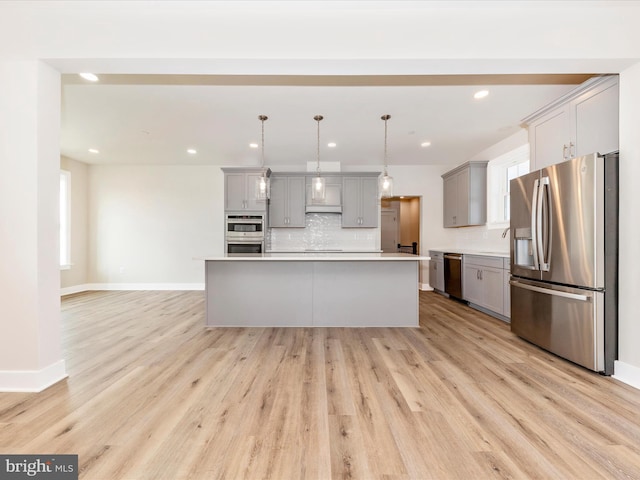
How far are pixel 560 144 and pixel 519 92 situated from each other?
2.50 feet

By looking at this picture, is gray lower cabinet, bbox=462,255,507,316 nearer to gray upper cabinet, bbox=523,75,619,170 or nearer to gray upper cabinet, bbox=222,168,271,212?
gray upper cabinet, bbox=523,75,619,170

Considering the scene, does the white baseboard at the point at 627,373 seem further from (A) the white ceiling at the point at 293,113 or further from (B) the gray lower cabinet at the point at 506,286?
(A) the white ceiling at the point at 293,113

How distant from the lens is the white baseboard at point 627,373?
217cm

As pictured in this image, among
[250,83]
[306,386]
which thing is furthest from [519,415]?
[250,83]

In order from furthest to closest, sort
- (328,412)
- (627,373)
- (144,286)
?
(144,286) → (627,373) → (328,412)

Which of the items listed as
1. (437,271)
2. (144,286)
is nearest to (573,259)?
(437,271)

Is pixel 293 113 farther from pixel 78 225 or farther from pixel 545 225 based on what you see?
pixel 78 225

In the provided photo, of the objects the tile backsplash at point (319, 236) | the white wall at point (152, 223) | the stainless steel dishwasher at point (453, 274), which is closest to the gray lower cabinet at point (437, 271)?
the stainless steel dishwasher at point (453, 274)

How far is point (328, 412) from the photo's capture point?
185cm

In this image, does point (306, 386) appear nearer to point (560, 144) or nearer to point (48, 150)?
point (48, 150)

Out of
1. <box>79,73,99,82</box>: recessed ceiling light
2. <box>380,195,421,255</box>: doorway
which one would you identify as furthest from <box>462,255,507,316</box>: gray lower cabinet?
<box>79,73,99,82</box>: recessed ceiling light

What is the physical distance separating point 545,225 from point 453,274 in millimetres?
2710

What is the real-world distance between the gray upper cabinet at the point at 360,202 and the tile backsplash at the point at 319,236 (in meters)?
0.27

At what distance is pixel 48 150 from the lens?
2227mm
